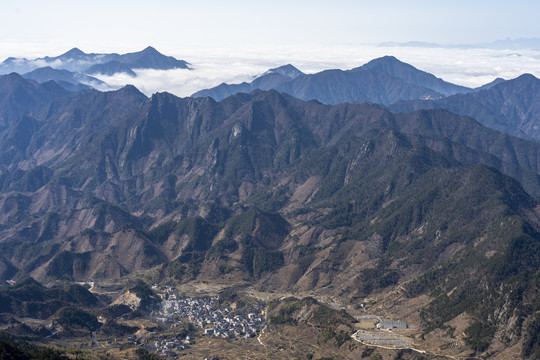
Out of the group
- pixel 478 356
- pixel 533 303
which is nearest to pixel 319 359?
pixel 478 356

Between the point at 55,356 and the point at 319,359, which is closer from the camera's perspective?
the point at 55,356

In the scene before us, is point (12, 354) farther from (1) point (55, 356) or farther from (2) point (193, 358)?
(2) point (193, 358)

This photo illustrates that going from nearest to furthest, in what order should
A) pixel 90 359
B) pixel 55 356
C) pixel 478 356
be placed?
pixel 55 356 → pixel 90 359 → pixel 478 356

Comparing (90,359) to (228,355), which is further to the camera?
(228,355)

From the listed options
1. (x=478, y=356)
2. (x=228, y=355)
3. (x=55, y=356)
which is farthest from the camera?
(x=228, y=355)

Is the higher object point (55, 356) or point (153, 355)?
point (55, 356)

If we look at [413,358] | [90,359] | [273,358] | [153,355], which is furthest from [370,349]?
[90,359]

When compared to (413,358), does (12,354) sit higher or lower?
higher

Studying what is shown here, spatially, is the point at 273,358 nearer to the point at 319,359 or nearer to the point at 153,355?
the point at 319,359

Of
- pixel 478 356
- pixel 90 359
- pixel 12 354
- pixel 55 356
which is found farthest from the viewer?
pixel 478 356
